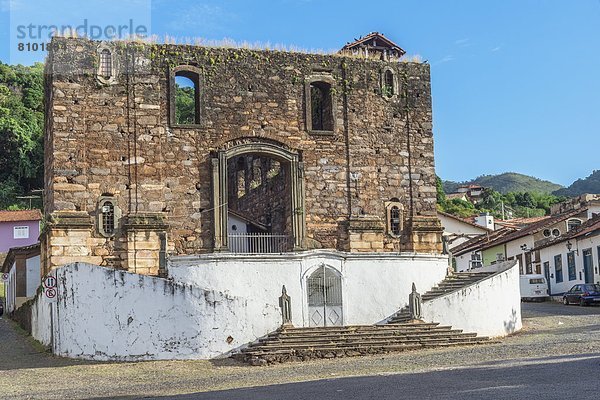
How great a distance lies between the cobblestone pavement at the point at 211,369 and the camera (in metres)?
18.8

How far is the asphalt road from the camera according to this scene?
43.8 ft

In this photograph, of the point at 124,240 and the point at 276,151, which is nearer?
the point at 124,240

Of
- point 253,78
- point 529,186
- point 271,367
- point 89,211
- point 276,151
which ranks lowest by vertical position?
point 271,367

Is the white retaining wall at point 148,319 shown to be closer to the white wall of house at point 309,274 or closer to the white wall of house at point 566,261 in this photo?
the white wall of house at point 309,274

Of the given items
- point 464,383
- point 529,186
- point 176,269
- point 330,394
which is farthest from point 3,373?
point 529,186

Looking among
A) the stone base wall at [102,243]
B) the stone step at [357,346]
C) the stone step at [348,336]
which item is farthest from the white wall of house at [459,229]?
the stone step at [348,336]

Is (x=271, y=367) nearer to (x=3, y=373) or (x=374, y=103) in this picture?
(x=3, y=373)

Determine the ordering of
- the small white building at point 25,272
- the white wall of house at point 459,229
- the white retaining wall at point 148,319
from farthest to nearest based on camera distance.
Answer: the white wall of house at point 459,229 < the small white building at point 25,272 < the white retaining wall at point 148,319

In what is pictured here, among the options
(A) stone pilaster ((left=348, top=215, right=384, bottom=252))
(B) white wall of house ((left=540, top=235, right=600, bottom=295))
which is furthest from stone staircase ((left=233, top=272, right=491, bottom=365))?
(B) white wall of house ((left=540, top=235, right=600, bottom=295))

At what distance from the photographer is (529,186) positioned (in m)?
146

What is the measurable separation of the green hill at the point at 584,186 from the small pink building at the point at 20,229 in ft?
302

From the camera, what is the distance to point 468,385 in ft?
48.5

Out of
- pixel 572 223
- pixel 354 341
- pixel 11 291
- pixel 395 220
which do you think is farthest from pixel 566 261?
pixel 11 291

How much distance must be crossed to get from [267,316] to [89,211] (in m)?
7.28
